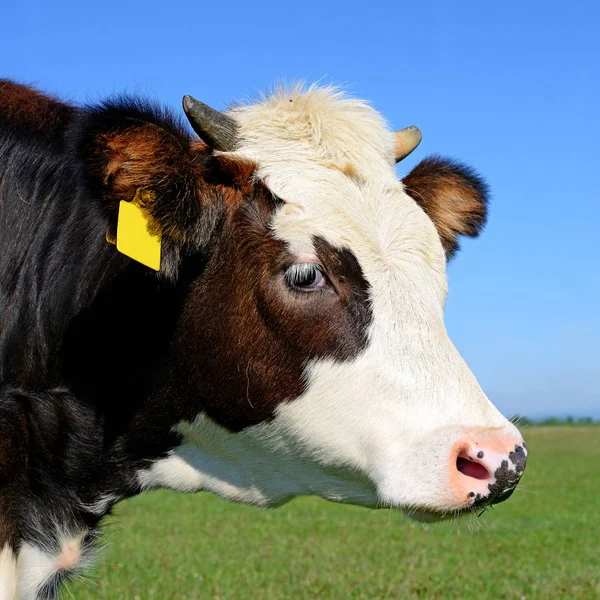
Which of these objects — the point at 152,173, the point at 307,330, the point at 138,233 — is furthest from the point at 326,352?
the point at 152,173

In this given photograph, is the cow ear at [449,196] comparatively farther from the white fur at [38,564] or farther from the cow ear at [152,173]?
the white fur at [38,564]

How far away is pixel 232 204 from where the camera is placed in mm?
4039

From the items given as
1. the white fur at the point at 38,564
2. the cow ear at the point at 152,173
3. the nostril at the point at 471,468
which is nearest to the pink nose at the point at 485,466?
the nostril at the point at 471,468

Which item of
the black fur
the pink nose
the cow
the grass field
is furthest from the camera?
the grass field

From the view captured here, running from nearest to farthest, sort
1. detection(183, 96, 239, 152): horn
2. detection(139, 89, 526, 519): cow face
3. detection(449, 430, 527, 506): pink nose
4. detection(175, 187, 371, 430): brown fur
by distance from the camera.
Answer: detection(449, 430, 527, 506): pink nose < detection(139, 89, 526, 519): cow face < detection(175, 187, 371, 430): brown fur < detection(183, 96, 239, 152): horn

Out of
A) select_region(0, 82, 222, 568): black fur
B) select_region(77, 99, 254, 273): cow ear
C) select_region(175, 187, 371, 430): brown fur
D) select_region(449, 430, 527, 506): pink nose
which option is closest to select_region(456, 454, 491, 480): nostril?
select_region(449, 430, 527, 506): pink nose

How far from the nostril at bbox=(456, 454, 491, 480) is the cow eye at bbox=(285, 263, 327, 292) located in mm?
902

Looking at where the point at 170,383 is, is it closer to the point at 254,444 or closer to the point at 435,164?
the point at 254,444

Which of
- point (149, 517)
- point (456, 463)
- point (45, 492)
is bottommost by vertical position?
point (149, 517)

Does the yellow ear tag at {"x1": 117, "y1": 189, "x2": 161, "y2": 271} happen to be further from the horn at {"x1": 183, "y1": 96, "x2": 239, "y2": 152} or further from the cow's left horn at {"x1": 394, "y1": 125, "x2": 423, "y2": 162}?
the cow's left horn at {"x1": 394, "y1": 125, "x2": 423, "y2": 162}

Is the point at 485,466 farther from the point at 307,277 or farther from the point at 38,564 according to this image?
the point at 38,564

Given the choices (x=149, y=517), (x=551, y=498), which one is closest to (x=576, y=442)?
(x=551, y=498)

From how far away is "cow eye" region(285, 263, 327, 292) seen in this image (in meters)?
3.79

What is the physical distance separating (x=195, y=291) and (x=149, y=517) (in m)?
11.8
